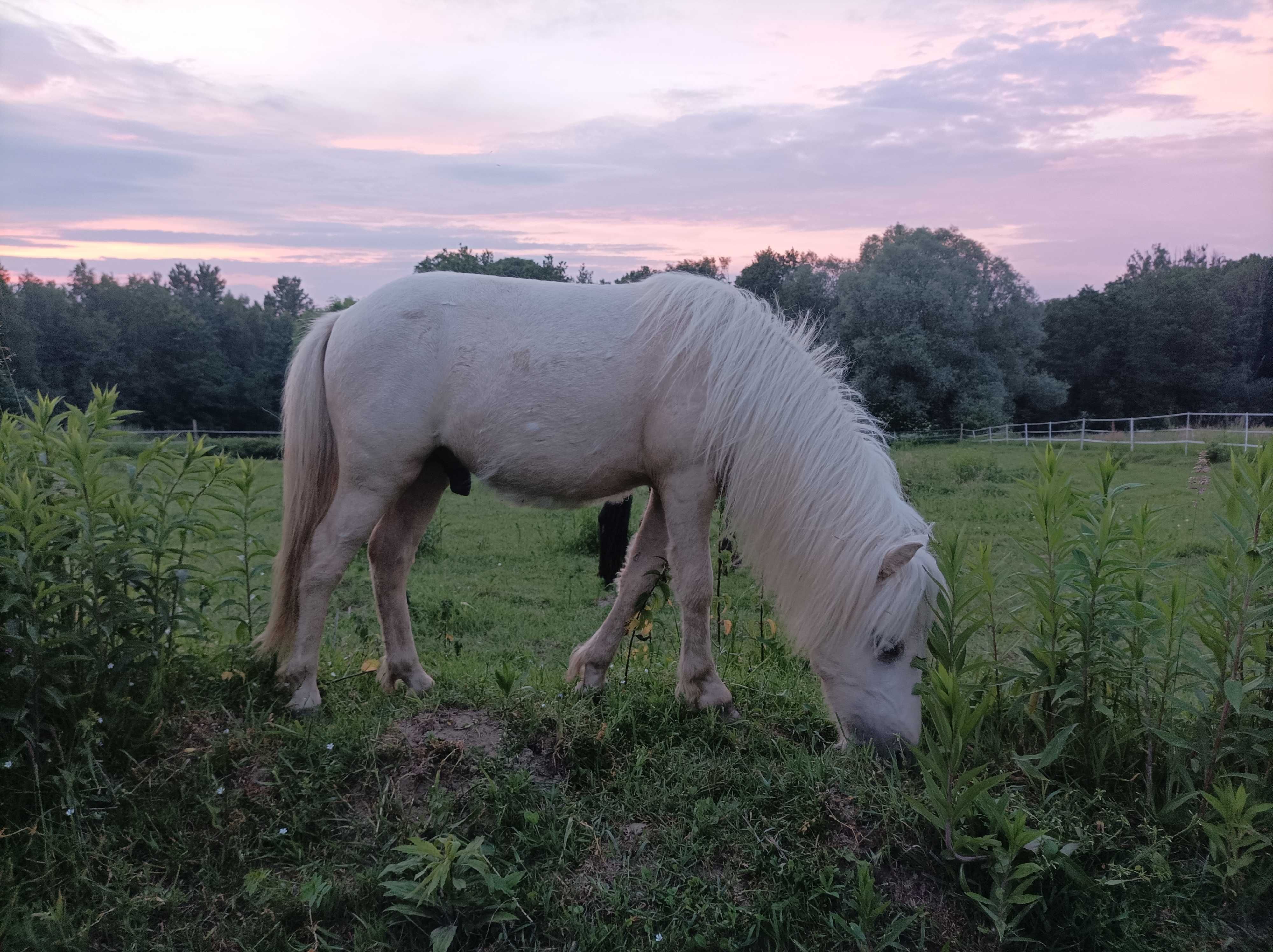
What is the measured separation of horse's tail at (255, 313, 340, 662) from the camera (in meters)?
3.50

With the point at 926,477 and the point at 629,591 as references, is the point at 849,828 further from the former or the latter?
the point at 926,477

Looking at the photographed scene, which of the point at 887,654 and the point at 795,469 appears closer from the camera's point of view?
the point at 887,654

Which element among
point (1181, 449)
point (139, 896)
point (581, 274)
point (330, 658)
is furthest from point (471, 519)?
point (1181, 449)

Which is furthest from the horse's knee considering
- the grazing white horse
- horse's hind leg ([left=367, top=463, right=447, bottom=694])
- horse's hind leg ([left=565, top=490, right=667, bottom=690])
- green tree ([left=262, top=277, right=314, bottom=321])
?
green tree ([left=262, top=277, right=314, bottom=321])

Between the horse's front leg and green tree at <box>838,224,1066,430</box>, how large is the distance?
12900mm

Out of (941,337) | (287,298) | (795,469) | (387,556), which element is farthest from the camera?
(287,298)

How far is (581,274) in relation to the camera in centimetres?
652

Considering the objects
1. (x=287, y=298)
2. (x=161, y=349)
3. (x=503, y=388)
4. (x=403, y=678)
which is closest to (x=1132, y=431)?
(x=503, y=388)

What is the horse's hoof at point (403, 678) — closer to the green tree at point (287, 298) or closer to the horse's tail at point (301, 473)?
the horse's tail at point (301, 473)

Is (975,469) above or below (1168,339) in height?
below

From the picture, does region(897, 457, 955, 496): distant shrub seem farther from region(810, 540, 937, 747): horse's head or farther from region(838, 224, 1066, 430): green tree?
region(810, 540, 937, 747): horse's head

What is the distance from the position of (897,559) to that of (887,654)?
1.36 ft

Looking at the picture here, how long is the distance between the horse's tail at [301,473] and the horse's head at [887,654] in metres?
2.41

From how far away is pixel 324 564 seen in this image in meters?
3.35
